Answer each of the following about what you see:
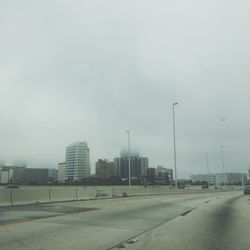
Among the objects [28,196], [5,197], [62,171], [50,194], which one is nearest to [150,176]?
[62,171]

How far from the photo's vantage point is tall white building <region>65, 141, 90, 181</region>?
125 m

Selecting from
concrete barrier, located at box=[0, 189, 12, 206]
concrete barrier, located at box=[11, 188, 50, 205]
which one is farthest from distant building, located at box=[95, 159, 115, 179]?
concrete barrier, located at box=[0, 189, 12, 206]

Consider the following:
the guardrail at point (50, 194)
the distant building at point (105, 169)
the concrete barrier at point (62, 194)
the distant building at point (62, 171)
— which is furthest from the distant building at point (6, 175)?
the concrete barrier at point (62, 194)

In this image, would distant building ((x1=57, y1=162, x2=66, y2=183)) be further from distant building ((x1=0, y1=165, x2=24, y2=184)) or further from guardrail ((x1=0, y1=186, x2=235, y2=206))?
guardrail ((x1=0, y1=186, x2=235, y2=206))

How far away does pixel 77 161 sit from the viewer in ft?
428

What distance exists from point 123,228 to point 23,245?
4777 mm

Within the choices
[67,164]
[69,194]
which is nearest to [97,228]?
[69,194]

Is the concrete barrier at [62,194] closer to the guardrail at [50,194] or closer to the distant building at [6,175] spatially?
the guardrail at [50,194]

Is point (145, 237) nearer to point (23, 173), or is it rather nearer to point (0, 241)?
point (0, 241)

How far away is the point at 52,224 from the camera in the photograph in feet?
48.8

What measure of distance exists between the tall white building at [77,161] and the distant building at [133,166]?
13.8m

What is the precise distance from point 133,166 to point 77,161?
2544 centimetres

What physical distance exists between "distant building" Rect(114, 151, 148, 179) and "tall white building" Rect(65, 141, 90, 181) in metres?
13.8

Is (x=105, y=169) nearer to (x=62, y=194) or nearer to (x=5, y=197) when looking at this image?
(x=62, y=194)
